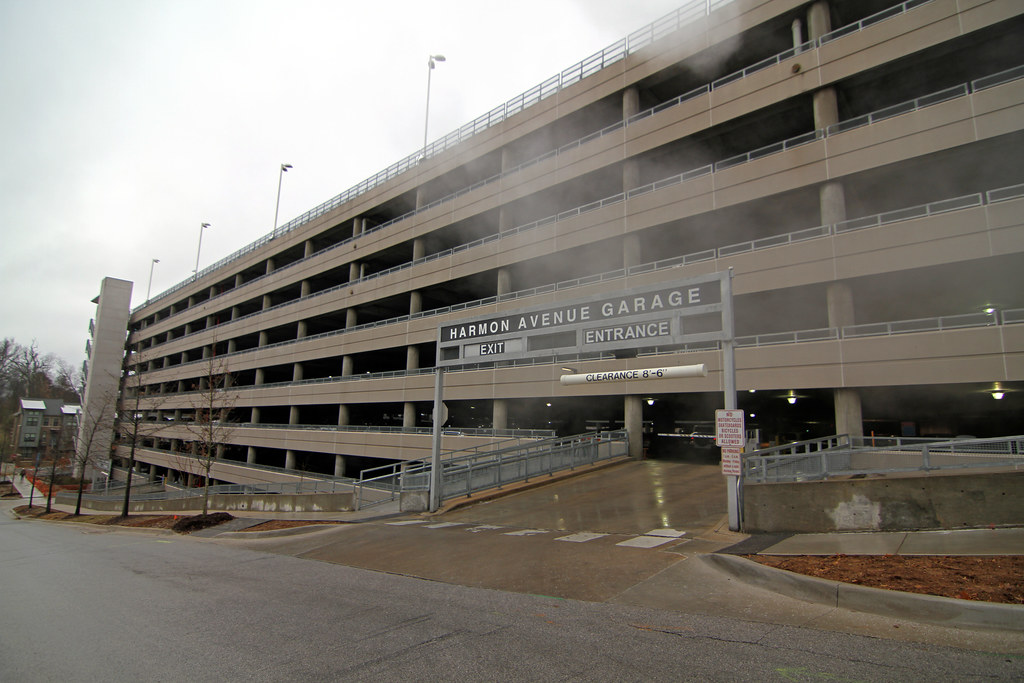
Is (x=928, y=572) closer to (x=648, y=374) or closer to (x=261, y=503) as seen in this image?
(x=648, y=374)

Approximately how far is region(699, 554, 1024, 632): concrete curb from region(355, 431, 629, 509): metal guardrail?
6859 millimetres

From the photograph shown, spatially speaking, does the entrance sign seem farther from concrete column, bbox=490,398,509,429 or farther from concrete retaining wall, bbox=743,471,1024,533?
concrete column, bbox=490,398,509,429

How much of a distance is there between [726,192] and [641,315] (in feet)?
32.2

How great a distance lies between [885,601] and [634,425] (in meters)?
12.7

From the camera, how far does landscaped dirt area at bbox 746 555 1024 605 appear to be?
12.3ft

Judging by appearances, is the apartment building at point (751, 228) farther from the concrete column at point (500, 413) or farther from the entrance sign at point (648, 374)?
the entrance sign at point (648, 374)

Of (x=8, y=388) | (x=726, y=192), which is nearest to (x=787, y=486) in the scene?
(x=726, y=192)

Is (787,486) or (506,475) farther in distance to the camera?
(506,475)

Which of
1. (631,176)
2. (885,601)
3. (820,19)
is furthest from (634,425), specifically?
(885,601)

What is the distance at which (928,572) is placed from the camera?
4.23 metres

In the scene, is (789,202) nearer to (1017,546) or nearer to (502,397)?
(502,397)

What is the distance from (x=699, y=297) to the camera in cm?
734

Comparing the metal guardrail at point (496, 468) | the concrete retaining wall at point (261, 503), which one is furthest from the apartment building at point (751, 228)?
the concrete retaining wall at point (261, 503)

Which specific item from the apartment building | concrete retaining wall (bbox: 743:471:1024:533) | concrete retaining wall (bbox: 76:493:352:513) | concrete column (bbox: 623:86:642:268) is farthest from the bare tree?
concrete column (bbox: 623:86:642:268)
